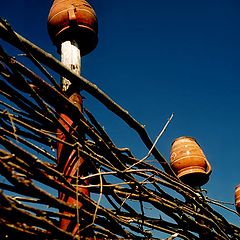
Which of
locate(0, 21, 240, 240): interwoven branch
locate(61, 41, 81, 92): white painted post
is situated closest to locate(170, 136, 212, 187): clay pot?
locate(0, 21, 240, 240): interwoven branch

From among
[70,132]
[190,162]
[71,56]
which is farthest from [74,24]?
[190,162]

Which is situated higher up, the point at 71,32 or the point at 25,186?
the point at 71,32

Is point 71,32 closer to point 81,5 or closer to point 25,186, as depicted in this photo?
point 81,5

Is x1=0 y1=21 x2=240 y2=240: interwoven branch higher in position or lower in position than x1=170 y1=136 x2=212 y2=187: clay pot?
lower

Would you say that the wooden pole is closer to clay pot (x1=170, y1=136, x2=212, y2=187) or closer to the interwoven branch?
the interwoven branch

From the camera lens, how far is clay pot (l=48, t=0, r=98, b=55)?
3170 mm

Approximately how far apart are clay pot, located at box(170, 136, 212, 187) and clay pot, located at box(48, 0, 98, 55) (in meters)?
1.80

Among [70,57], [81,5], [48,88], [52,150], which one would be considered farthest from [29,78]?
[81,5]

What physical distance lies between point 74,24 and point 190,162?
210cm

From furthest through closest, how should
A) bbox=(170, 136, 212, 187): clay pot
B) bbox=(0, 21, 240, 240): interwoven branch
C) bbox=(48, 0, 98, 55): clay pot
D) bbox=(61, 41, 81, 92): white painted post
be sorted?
bbox=(170, 136, 212, 187): clay pot, bbox=(48, 0, 98, 55): clay pot, bbox=(61, 41, 81, 92): white painted post, bbox=(0, 21, 240, 240): interwoven branch

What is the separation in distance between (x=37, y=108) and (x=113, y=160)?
1.99 feet

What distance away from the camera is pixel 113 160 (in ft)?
8.16

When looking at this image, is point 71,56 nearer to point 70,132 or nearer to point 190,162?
point 70,132

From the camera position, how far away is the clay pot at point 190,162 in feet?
14.0
